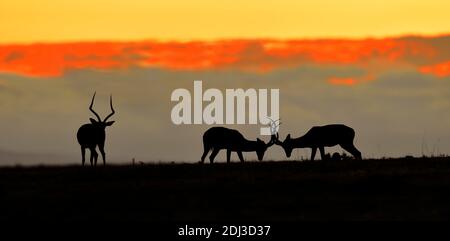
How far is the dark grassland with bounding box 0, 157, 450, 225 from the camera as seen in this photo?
33.0 metres

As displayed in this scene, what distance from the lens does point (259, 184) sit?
37.3m

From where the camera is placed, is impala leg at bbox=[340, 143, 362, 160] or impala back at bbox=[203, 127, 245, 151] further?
impala back at bbox=[203, 127, 245, 151]

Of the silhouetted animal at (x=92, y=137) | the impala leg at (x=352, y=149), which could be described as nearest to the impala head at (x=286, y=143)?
the impala leg at (x=352, y=149)

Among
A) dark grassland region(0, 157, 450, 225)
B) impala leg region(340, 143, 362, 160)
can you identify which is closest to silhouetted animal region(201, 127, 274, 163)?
impala leg region(340, 143, 362, 160)

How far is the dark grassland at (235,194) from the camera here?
33000 mm

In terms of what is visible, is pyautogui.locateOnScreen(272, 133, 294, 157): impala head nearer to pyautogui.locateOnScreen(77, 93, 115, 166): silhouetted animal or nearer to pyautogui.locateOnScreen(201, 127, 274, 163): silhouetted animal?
pyautogui.locateOnScreen(201, 127, 274, 163): silhouetted animal

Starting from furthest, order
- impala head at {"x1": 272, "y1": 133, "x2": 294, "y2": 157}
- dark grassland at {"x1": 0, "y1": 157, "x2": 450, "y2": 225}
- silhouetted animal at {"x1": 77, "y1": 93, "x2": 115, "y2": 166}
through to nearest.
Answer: impala head at {"x1": 272, "y1": 133, "x2": 294, "y2": 157} < silhouetted animal at {"x1": 77, "y1": 93, "x2": 115, "y2": 166} < dark grassland at {"x1": 0, "y1": 157, "x2": 450, "y2": 225}

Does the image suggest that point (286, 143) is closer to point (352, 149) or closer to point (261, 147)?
point (261, 147)

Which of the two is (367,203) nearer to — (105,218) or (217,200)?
(217,200)

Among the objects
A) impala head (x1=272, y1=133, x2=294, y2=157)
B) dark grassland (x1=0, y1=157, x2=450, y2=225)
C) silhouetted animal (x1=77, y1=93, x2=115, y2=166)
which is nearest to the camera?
dark grassland (x1=0, y1=157, x2=450, y2=225)


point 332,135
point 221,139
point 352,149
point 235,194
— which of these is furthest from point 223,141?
point 235,194

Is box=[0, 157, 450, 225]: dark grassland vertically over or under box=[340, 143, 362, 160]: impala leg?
under
